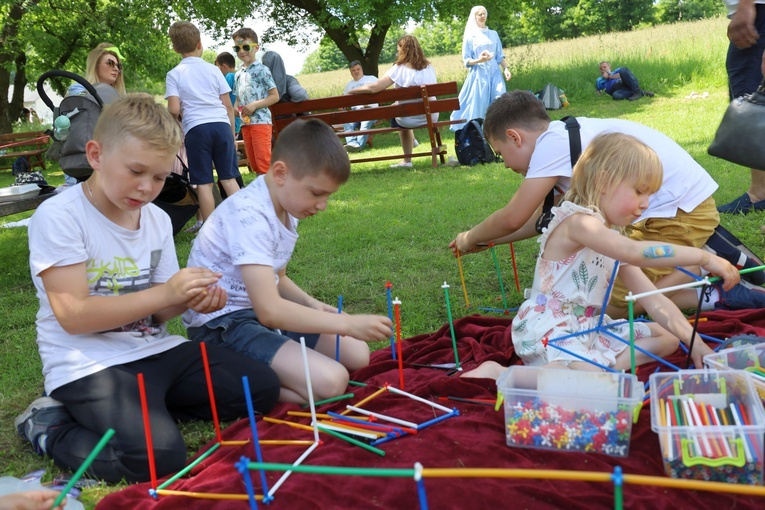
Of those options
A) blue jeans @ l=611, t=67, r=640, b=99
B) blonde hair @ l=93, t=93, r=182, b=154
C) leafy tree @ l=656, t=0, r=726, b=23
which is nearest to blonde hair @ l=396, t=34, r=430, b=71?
blue jeans @ l=611, t=67, r=640, b=99

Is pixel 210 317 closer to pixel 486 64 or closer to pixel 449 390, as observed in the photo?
pixel 449 390

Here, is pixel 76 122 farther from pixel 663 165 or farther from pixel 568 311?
pixel 663 165

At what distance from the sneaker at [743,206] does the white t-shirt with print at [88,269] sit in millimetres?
4205

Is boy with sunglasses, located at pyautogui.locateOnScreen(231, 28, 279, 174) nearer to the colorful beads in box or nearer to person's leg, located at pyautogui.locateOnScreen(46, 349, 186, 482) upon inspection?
person's leg, located at pyautogui.locateOnScreen(46, 349, 186, 482)

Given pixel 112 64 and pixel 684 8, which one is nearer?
pixel 112 64

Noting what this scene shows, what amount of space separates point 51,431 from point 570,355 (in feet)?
6.71

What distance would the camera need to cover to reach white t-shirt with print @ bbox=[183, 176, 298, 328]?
2.82 meters

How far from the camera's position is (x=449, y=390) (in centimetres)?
289

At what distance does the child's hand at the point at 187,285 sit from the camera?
250 cm

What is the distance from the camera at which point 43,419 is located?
2.68 m

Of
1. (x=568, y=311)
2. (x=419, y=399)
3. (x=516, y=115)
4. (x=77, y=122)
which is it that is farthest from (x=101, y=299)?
(x=77, y=122)

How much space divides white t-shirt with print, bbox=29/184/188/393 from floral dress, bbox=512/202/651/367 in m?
1.52

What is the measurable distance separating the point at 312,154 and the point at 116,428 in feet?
4.19

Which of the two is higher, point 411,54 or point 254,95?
point 411,54
